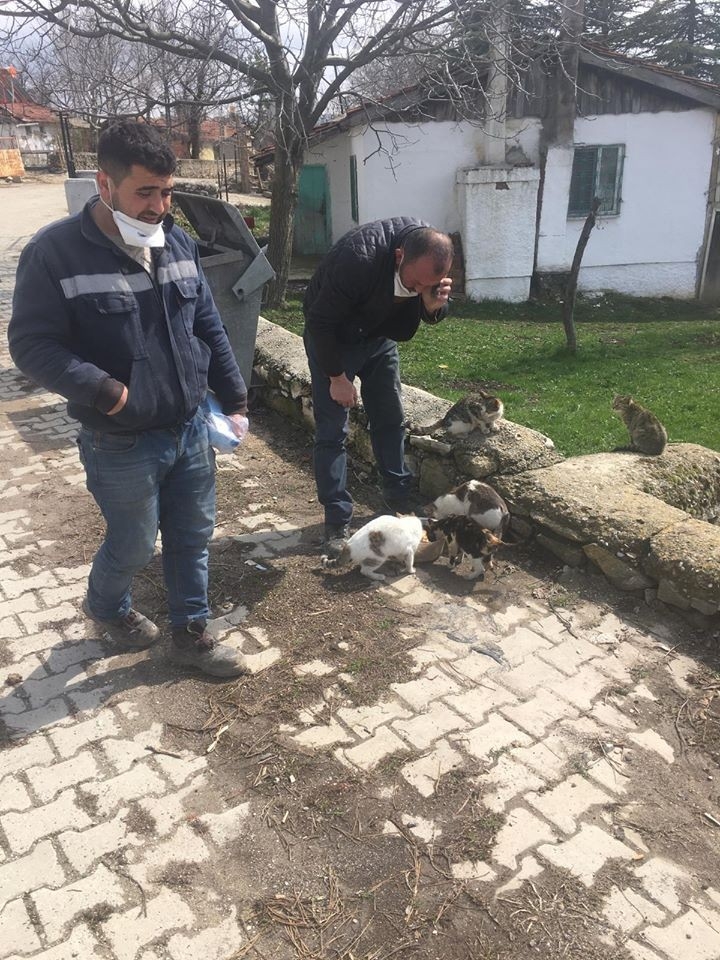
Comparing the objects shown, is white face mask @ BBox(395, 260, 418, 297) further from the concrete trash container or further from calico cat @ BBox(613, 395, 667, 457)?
the concrete trash container

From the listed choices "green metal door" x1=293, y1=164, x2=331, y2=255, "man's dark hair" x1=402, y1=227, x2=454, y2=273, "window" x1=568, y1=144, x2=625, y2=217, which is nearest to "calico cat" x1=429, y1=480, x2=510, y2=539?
"man's dark hair" x1=402, y1=227, x2=454, y2=273

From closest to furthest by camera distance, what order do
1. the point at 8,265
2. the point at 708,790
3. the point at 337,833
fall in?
1. the point at 337,833
2. the point at 708,790
3. the point at 8,265

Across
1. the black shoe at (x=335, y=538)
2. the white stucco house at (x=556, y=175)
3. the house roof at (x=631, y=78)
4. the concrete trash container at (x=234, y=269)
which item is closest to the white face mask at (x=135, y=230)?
the black shoe at (x=335, y=538)

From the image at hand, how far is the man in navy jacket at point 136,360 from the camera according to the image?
2.61 metres

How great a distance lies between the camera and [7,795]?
2783 mm

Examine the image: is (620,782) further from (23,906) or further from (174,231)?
(174,231)

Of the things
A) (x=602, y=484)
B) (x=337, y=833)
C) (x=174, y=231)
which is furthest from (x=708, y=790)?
(x=174, y=231)

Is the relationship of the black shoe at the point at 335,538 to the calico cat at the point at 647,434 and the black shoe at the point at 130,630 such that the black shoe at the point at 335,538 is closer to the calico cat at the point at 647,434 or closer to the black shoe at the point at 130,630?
the black shoe at the point at 130,630

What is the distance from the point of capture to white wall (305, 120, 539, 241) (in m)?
14.9

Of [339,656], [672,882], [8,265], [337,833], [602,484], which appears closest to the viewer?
[672,882]

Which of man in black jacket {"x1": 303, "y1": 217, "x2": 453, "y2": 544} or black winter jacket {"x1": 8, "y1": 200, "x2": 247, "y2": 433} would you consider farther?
man in black jacket {"x1": 303, "y1": 217, "x2": 453, "y2": 544}

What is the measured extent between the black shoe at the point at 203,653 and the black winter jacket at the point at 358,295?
5.08 ft

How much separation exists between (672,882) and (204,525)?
2.20 meters

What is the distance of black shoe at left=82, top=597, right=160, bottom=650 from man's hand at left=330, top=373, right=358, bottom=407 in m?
1.54
